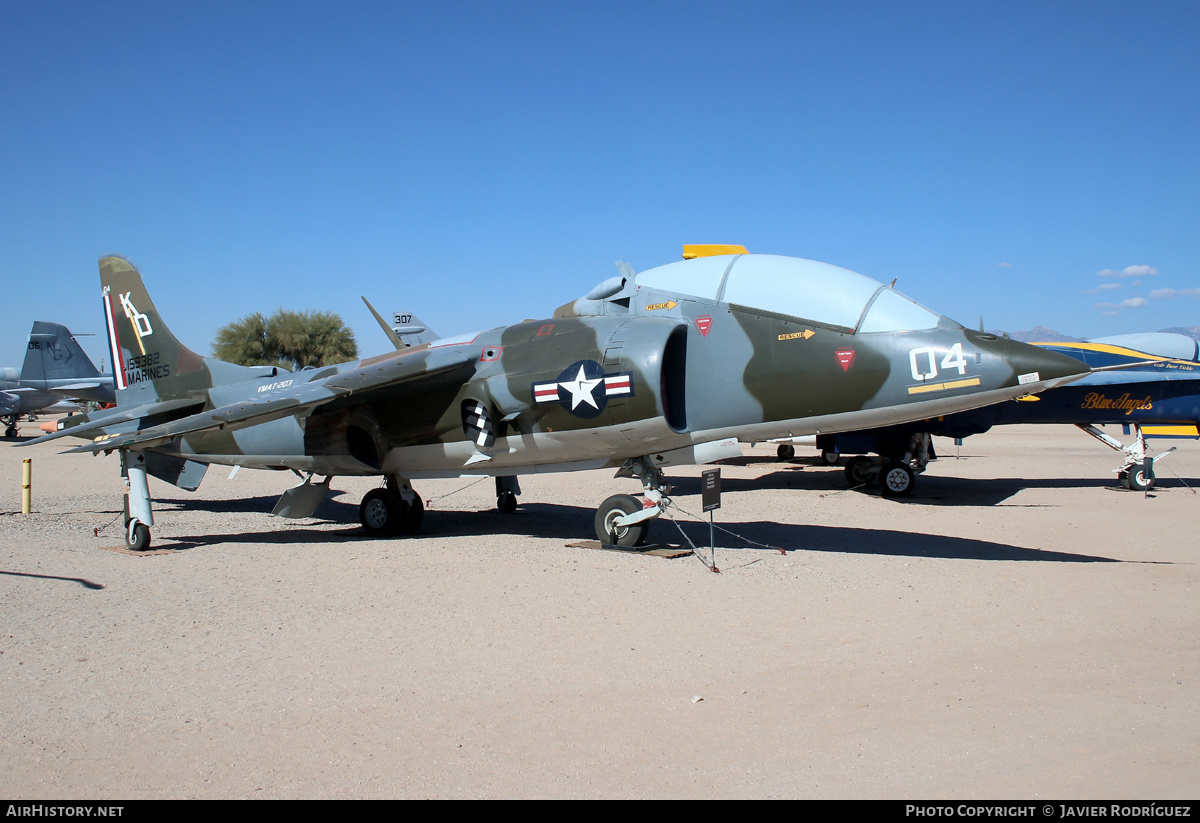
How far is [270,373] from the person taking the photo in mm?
13047

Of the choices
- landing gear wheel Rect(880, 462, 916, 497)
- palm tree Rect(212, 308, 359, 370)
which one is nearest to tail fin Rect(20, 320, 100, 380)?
palm tree Rect(212, 308, 359, 370)

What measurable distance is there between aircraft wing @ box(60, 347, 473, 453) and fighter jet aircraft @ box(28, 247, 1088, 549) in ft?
0.10

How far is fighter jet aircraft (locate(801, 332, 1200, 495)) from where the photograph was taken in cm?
1586

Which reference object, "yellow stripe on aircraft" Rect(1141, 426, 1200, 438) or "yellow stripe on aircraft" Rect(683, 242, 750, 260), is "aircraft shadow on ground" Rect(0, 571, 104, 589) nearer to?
"yellow stripe on aircraft" Rect(683, 242, 750, 260)

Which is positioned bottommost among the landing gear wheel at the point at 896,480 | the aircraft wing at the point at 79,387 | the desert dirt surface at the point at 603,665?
the desert dirt surface at the point at 603,665

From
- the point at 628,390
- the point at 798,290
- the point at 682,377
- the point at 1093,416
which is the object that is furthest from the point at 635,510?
the point at 1093,416

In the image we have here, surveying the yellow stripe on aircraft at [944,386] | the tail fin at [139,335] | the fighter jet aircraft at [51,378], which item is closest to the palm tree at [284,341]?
the fighter jet aircraft at [51,378]

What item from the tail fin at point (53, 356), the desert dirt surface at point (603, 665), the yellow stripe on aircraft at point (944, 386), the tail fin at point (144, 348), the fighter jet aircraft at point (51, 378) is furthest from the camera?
the tail fin at point (53, 356)

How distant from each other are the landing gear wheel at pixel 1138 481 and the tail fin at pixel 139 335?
61.2 ft

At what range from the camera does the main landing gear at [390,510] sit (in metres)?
11.5

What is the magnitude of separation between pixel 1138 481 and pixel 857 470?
562 centimetres

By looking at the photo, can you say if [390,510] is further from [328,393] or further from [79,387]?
[79,387]

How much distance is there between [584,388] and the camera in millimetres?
9172

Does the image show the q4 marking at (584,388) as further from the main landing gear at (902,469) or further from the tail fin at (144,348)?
the main landing gear at (902,469)
